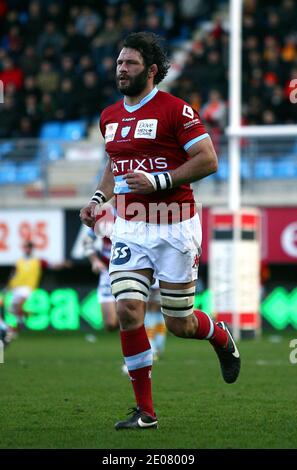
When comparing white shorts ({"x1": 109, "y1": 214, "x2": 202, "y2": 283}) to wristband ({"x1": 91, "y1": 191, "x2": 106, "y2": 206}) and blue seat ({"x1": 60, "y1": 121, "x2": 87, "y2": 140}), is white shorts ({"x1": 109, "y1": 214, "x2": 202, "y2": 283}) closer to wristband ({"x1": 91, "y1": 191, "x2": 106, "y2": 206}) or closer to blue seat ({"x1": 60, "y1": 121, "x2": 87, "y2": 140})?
wristband ({"x1": 91, "y1": 191, "x2": 106, "y2": 206})

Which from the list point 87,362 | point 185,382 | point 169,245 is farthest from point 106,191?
point 87,362

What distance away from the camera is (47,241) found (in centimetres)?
1889

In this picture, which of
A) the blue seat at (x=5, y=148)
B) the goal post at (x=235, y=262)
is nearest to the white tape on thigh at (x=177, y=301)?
the goal post at (x=235, y=262)

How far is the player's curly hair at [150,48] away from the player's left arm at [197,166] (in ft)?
2.03

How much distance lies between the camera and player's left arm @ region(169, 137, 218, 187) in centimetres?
654

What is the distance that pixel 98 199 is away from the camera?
→ 7074 mm

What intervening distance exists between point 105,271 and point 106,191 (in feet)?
14.0

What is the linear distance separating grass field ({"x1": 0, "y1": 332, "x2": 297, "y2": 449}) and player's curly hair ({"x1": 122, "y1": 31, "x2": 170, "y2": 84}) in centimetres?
217

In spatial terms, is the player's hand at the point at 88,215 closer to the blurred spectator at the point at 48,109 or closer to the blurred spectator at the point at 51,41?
the blurred spectator at the point at 48,109

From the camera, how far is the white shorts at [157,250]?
6676 millimetres

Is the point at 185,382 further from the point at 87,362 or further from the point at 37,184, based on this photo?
the point at 37,184

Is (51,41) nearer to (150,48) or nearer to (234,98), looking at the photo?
(234,98)

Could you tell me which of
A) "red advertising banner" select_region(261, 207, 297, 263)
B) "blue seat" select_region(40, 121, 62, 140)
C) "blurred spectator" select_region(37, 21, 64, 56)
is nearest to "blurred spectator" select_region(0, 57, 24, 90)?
"blurred spectator" select_region(37, 21, 64, 56)

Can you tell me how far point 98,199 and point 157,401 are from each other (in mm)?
1847
